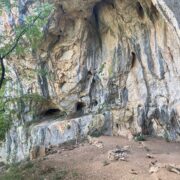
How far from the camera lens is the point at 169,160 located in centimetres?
1017

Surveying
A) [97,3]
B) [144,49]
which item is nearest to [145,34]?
[144,49]

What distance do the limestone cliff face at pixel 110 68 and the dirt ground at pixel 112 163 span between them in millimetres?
2851

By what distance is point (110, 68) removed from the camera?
62.2ft

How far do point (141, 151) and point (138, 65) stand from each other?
6238mm

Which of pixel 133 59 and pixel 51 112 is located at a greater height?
pixel 133 59

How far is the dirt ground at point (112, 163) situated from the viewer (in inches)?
344

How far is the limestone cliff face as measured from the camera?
15.3 m

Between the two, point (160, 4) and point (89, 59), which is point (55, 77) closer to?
point (89, 59)

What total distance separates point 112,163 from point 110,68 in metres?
9.52

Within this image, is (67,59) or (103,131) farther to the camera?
(67,59)

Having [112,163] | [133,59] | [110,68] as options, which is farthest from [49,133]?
[112,163]

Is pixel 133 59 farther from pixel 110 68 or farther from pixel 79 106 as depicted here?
pixel 79 106

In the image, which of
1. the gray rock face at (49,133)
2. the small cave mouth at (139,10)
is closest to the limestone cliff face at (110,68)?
the small cave mouth at (139,10)

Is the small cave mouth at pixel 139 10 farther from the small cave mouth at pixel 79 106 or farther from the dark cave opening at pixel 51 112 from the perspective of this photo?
the dark cave opening at pixel 51 112
